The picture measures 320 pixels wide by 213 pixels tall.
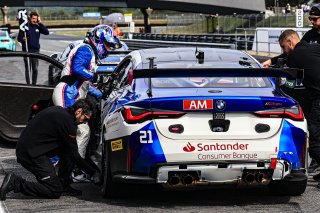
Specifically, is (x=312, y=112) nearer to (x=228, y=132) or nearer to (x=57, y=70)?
(x=228, y=132)

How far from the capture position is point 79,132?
9.06 m

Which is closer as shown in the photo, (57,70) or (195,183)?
(195,183)

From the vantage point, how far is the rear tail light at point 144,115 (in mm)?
7117

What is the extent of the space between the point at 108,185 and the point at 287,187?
66.1 inches

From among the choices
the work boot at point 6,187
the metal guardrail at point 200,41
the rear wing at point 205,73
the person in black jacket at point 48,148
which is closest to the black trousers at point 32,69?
the person in black jacket at point 48,148

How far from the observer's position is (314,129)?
843 centimetres

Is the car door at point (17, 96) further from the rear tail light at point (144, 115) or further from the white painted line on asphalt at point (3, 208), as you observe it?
the rear tail light at point (144, 115)

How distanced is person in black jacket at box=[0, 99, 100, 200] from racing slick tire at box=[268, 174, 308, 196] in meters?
1.77

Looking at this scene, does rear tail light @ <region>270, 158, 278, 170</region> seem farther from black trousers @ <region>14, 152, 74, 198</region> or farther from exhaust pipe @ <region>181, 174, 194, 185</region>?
black trousers @ <region>14, 152, 74, 198</region>

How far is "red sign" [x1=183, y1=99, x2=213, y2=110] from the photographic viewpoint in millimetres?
7086

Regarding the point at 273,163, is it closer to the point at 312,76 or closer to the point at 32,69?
the point at 312,76

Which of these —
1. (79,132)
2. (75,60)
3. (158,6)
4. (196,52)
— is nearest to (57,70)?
(75,60)

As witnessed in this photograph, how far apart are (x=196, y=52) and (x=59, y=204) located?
6.99 feet

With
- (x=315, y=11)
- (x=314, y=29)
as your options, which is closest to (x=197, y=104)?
(x=315, y=11)
